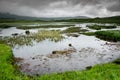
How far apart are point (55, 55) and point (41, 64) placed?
6525 mm

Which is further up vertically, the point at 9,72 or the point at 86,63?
the point at 9,72

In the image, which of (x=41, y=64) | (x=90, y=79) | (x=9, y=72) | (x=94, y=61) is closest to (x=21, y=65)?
(x=41, y=64)

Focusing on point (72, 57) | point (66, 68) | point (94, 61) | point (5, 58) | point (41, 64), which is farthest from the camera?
point (72, 57)

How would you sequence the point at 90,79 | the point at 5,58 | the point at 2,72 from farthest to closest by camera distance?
the point at 5,58, the point at 2,72, the point at 90,79

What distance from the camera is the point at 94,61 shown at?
31.6 meters

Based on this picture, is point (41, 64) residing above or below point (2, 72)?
below

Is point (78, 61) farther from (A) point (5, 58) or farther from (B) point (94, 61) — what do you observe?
(A) point (5, 58)

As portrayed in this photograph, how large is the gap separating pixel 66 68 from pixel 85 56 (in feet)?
28.9

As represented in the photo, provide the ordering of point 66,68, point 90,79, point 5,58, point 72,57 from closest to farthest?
point 90,79, point 5,58, point 66,68, point 72,57

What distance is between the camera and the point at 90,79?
1694 cm

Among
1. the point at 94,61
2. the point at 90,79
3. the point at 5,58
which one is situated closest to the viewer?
the point at 90,79

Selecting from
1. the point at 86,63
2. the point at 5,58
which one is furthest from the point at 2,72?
the point at 86,63

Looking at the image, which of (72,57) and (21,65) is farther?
(72,57)

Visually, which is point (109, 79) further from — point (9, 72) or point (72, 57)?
point (72, 57)
